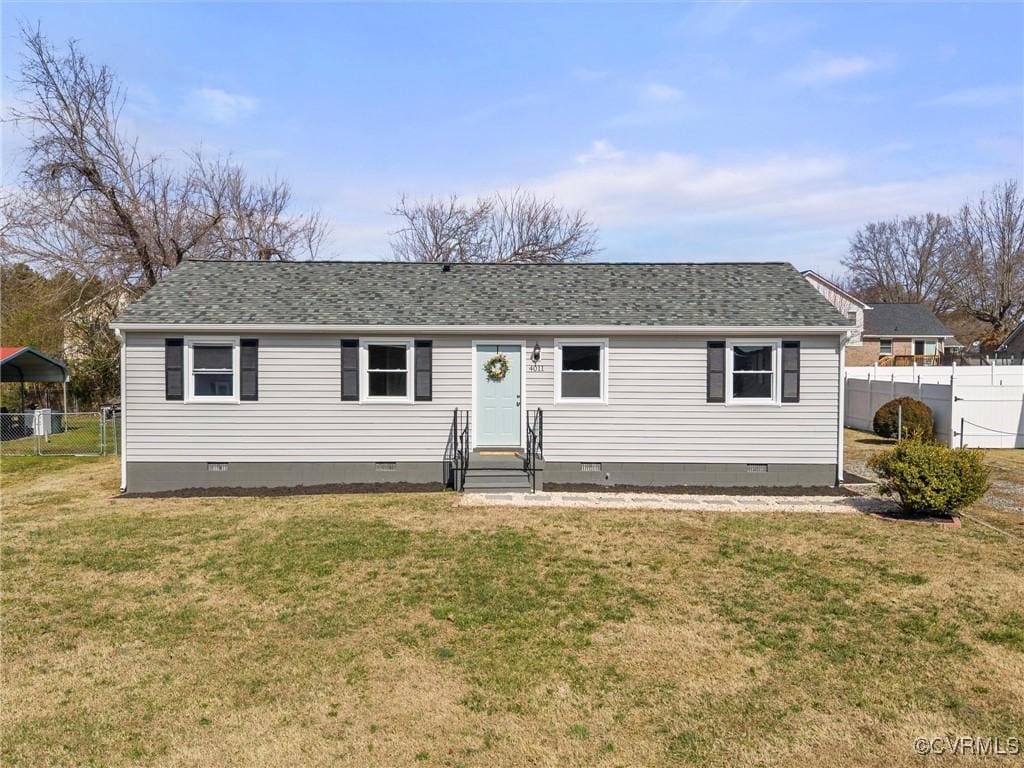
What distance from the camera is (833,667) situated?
4.69m

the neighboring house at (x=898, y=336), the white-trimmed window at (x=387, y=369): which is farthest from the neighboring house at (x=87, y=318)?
the neighboring house at (x=898, y=336)

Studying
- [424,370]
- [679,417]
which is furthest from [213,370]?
[679,417]

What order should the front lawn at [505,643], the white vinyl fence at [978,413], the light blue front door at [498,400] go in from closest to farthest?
the front lawn at [505,643]
the light blue front door at [498,400]
the white vinyl fence at [978,413]

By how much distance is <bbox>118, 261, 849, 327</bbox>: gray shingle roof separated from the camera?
1148cm

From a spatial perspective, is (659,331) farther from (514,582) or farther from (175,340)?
(175,340)

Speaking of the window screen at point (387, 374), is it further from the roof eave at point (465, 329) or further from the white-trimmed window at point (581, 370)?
the white-trimmed window at point (581, 370)

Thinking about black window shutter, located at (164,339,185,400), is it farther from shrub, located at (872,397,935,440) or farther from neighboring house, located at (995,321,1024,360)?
neighboring house, located at (995,321,1024,360)

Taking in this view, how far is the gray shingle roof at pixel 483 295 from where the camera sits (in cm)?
1148

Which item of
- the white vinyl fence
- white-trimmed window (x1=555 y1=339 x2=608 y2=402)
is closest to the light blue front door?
white-trimmed window (x1=555 y1=339 x2=608 y2=402)

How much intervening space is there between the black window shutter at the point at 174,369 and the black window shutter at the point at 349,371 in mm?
2832

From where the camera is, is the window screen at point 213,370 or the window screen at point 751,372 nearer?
the window screen at point 213,370

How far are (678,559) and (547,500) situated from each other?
128 inches

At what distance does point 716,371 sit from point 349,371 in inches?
263

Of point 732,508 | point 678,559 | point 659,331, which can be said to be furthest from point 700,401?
point 678,559
